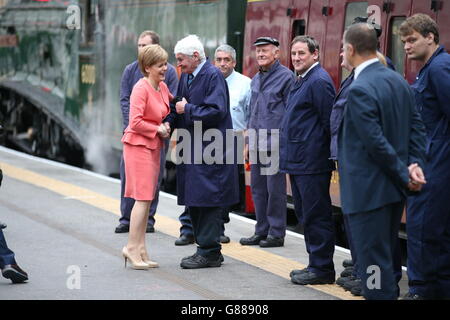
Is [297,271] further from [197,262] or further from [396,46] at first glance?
[396,46]

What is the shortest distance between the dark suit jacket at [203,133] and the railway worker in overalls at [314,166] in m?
0.59

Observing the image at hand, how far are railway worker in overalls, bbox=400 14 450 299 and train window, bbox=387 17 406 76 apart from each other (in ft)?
6.88

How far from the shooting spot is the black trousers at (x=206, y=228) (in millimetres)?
8656

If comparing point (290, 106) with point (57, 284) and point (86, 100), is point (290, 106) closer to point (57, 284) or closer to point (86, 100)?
point (57, 284)

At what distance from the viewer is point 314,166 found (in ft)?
26.6

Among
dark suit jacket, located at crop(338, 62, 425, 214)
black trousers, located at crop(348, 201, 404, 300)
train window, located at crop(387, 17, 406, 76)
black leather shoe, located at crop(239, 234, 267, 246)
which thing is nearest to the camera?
dark suit jacket, located at crop(338, 62, 425, 214)

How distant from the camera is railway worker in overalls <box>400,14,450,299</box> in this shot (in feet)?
24.1

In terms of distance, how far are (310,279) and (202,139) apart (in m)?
1.33

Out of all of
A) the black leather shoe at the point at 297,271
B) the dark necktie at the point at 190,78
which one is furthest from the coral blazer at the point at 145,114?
the black leather shoe at the point at 297,271

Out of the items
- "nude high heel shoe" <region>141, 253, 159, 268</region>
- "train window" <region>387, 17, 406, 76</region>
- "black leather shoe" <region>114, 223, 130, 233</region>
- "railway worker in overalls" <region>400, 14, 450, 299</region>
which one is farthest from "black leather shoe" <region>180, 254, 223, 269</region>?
"train window" <region>387, 17, 406, 76</region>

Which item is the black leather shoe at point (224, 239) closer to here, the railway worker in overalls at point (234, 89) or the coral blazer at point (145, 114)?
the railway worker in overalls at point (234, 89)

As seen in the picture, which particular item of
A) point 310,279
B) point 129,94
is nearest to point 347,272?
point 310,279

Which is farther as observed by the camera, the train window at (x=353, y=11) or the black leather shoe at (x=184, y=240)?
the train window at (x=353, y=11)

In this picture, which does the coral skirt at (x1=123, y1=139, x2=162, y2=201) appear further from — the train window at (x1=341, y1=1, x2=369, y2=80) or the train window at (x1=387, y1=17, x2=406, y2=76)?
the train window at (x1=341, y1=1, x2=369, y2=80)
